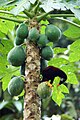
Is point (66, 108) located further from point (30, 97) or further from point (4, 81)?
point (30, 97)

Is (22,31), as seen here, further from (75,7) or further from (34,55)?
(75,7)

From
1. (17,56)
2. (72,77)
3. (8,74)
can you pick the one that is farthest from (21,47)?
(72,77)

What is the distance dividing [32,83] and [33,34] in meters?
0.21

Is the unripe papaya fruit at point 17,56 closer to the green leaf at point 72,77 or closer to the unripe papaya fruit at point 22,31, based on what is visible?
the unripe papaya fruit at point 22,31

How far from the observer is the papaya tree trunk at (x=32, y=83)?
4.67ft

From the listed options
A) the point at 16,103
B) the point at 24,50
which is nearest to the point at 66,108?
the point at 16,103

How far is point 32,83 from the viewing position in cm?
146

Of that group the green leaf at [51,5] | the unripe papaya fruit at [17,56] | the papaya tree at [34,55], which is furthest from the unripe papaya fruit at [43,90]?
the green leaf at [51,5]

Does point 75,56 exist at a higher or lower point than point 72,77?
higher

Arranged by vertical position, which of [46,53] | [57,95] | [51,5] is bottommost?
[57,95]

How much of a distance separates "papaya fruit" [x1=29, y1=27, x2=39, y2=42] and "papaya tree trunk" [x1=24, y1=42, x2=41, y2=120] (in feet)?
0.09

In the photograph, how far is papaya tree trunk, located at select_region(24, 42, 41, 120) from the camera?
142cm

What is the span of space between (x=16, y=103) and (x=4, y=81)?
1.81 m

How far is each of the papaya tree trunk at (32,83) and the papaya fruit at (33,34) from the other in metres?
0.03
